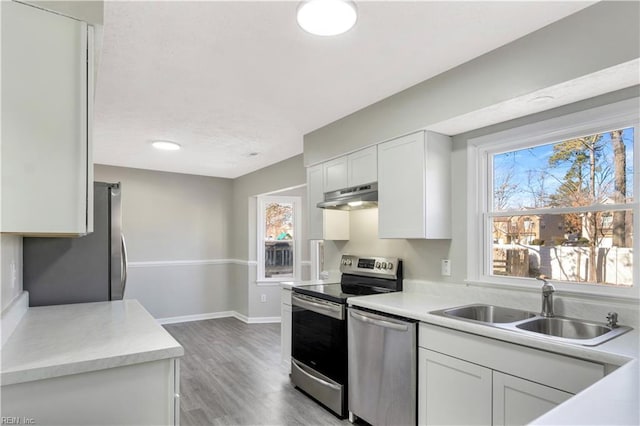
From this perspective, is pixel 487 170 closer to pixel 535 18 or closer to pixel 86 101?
pixel 535 18

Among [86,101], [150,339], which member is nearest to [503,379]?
[150,339]

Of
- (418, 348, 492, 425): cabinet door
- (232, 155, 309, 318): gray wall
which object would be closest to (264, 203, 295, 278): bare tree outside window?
(232, 155, 309, 318): gray wall

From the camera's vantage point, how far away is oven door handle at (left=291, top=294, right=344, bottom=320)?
2.88 metres

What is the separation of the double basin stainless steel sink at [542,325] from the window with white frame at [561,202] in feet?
0.70

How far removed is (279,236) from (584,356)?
5.01m

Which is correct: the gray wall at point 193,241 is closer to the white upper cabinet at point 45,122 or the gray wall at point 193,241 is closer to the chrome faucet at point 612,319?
the white upper cabinet at point 45,122

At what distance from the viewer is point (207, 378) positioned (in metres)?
3.69

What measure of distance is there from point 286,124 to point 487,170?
5.86ft

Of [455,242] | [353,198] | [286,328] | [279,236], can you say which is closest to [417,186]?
[455,242]

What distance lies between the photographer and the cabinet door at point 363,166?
306 centimetres

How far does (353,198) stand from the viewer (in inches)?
124

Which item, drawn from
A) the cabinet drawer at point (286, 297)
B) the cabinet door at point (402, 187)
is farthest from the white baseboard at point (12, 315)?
the cabinet door at point (402, 187)

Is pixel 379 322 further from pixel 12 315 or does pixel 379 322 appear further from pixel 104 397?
pixel 12 315

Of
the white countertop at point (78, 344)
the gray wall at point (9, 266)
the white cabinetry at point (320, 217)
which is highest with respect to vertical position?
the white cabinetry at point (320, 217)
